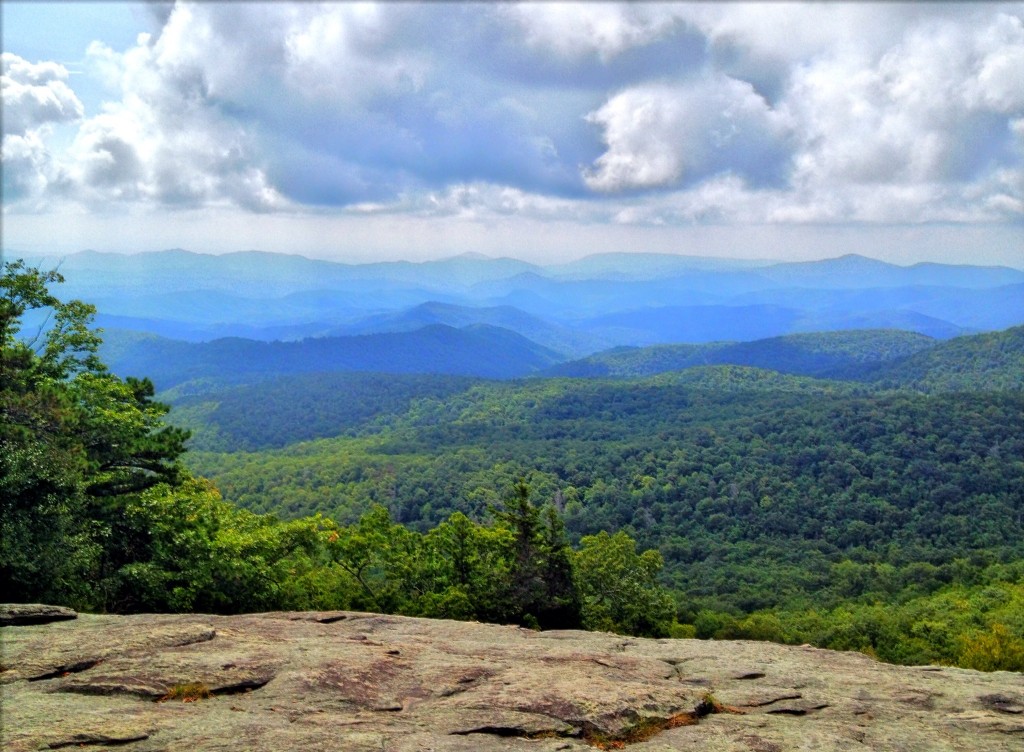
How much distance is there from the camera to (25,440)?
21188 millimetres

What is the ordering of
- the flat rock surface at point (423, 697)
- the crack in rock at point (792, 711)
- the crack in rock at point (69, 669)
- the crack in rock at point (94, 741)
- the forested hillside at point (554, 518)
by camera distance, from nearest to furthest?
1. the crack in rock at point (94, 741)
2. the flat rock surface at point (423, 697)
3. the crack in rock at point (69, 669)
4. the crack in rock at point (792, 711)
5. the forested hillside at point (554, 518)

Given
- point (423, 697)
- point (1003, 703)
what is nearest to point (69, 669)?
point (423, 697)

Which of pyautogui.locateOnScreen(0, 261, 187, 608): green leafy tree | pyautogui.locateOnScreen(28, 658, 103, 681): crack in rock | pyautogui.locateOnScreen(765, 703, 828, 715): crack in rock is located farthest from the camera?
pyautogui.locateOnScreen(0, 261, 187, 608): green leafy tree

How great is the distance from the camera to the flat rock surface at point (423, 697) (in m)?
11.3

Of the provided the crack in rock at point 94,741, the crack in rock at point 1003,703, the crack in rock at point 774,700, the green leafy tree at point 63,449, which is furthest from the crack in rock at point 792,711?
the green leafy tree at point 63,449

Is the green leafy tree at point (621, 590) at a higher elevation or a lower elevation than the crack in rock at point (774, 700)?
lower

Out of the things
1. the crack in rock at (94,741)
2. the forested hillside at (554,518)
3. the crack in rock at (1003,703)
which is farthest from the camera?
the forested hillside at (554,518)

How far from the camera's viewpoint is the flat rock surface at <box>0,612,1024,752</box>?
37.1ft

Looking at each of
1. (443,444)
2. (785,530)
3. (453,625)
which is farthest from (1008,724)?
(443,444)

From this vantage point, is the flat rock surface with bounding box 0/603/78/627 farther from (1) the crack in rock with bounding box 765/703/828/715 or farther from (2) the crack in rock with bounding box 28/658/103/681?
(1) the crack in rock with bounding box 765/703/828/715

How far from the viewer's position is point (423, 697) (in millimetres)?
13680

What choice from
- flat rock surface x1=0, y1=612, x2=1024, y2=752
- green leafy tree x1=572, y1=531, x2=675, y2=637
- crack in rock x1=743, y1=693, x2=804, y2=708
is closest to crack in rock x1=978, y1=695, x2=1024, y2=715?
flat rock surface x1=0, y1=612, x2=1024, y2=752

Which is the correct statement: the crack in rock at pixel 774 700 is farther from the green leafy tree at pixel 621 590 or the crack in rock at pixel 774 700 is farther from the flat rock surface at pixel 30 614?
the green leafy tree at pixel 621 590

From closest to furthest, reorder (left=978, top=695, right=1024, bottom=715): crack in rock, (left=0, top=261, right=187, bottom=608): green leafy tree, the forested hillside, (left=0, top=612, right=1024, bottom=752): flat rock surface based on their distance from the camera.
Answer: (left=0, top=612, right=1024, bottom=752): flat rock surface, (left=978, top=695, right=1024, bottom=715): crack in rock, (left=0, top=261, right=187, bottom=608): green leafy tree, the forested hillside
